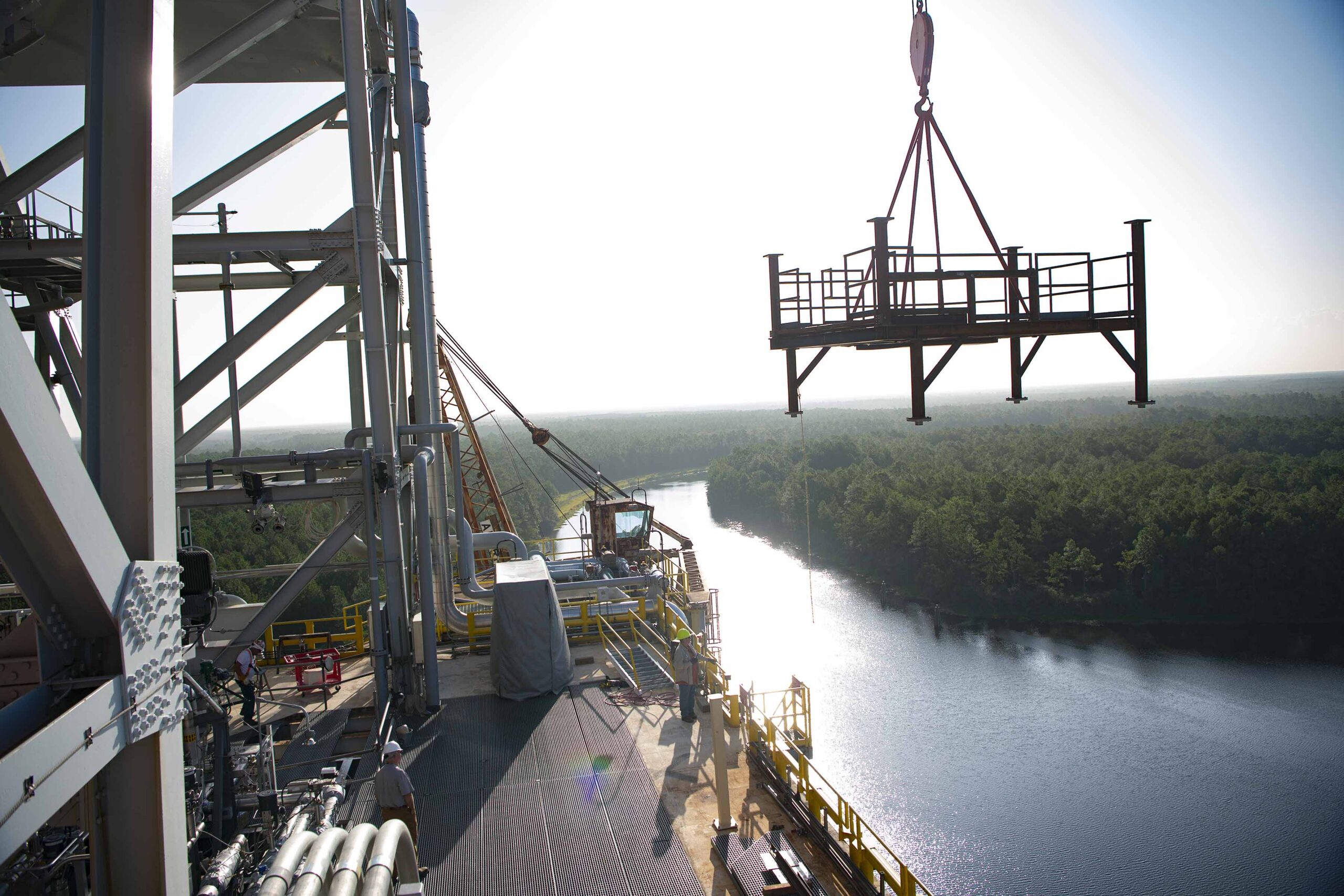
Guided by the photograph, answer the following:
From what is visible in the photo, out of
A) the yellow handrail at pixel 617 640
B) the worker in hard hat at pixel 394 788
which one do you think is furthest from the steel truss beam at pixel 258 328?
the yellow handrail at pixel 617 640

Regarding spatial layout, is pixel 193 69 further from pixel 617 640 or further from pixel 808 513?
pixel 808 513

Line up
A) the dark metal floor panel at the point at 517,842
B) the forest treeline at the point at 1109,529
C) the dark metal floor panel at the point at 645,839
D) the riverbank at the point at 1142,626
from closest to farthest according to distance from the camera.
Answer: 1. the dark metal floor panel at the point at 645,839
2. the dark metal floor panel at the point at 517,842
3. the riverbank at the point at 1142,626
4. the forest treeline at the point at 1109,529

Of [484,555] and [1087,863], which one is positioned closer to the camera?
[1087,863]

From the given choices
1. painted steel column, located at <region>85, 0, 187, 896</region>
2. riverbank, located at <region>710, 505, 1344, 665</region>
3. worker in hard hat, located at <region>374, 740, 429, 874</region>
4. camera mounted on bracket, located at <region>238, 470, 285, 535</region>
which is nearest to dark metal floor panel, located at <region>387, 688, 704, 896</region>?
worker in hard hat, located at <region>374, 740, 429, 874</region>

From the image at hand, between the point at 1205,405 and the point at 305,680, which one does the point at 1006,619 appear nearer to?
the point at 305,680

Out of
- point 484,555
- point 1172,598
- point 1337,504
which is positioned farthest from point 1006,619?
point 484,555

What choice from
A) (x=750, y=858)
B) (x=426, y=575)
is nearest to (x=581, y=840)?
(x=750, y=858)

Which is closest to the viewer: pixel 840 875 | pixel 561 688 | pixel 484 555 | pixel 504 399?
pixel 840 875

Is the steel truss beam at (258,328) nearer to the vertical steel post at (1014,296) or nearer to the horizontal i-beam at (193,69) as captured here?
the horizontal i-beam at (193,69)
